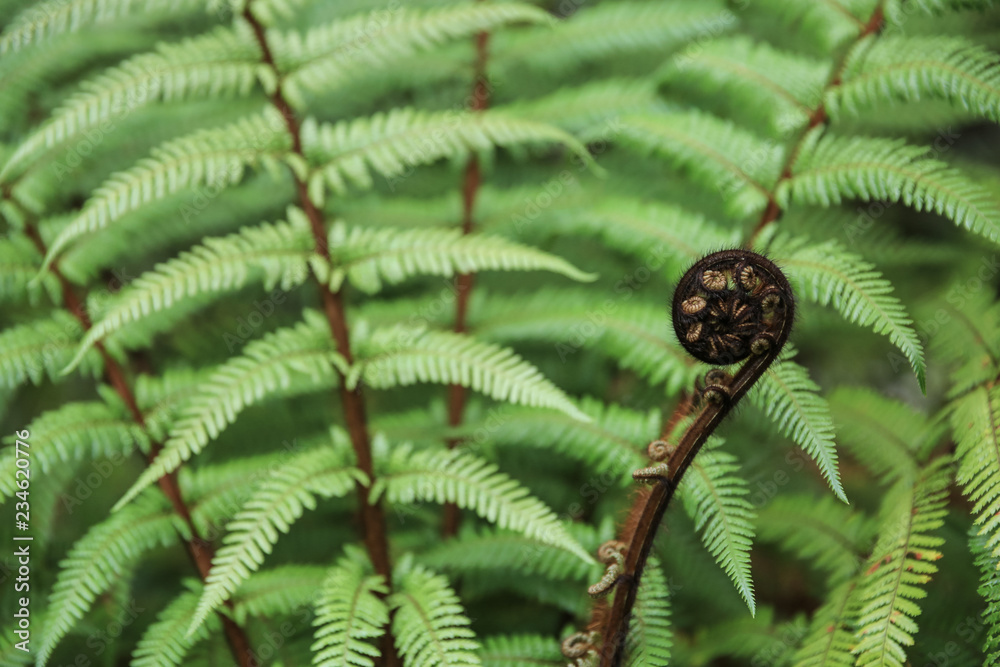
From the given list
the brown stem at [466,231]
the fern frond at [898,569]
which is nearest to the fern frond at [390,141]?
the brown stem at [466,231]

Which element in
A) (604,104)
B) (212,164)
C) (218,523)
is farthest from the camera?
(604,104)

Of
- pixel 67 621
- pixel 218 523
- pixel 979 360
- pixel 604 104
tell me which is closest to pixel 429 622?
pixel 218 523

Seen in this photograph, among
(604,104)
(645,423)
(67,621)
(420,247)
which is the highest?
(604,104)

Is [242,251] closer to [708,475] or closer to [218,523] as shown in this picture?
[218,523]

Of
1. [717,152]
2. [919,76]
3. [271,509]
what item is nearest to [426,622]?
[271,509]

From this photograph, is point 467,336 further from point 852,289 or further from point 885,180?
point 885,180

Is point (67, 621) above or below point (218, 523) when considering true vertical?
below
